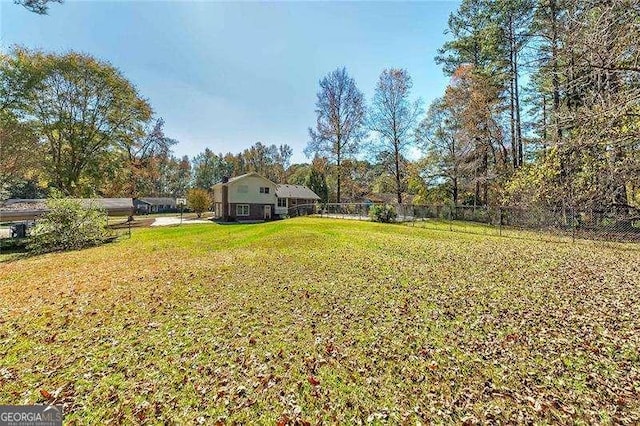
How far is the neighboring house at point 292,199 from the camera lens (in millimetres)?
34000

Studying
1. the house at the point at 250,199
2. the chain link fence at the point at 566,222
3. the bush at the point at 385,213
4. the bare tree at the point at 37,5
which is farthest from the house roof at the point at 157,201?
the chain link fence at the point at 566,222

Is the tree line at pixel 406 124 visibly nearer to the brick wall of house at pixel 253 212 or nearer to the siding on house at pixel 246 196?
the siding on house at pixel 246 196

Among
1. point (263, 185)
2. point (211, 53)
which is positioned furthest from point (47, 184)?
point (211, 53)

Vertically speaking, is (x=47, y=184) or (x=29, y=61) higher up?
(x=29, y=61)

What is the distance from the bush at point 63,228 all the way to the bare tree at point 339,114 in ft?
73.2

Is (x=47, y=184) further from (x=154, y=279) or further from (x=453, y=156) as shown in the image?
(x=453, y=156)

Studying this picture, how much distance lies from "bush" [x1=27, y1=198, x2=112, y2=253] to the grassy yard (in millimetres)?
7731

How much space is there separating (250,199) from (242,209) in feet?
5.04

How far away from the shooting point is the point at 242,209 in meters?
32.6

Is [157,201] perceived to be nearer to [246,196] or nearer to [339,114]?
[246,196]

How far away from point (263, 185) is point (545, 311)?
31.6 meters

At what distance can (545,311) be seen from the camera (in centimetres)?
512

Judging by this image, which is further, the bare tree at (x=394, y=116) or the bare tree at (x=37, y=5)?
the bare tree at (x=394, y=116)

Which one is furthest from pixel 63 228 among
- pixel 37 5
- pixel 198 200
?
pixel 198 200
